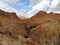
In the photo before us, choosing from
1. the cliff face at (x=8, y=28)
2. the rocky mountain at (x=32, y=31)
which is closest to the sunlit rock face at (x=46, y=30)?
the rocky mountain at (x=32, y=31)

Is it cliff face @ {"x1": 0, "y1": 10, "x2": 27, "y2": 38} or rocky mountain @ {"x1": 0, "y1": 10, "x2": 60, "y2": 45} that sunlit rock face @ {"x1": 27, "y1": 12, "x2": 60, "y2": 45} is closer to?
rocky mountain @ {"x1": 0, "y1": 10, "x2": 60, "y2": 45}

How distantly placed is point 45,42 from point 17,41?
8.93 m

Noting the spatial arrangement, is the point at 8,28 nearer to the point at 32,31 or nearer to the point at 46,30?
the point at 46,30

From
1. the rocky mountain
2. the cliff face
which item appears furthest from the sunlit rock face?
the cliff face

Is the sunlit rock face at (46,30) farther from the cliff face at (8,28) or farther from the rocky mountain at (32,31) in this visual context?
the cliff face at (8,28)

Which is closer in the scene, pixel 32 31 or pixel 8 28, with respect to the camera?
pixel 8 28

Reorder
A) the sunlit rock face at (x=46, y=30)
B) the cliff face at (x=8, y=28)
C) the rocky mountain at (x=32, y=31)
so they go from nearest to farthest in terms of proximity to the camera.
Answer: the rocky mountain at (x=32, y=31) → the cliff face at (x=8, y=28) → the sunlit rock face at (x=46, y=30)

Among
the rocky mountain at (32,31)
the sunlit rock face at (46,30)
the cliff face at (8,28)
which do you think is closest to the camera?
the rocky mountain at (32,31)

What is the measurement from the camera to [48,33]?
3875cm

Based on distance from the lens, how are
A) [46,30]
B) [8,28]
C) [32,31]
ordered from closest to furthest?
1. [8,28]
2. [46,30]
3. [32,31]

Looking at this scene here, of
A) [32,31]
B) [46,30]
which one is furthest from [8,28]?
[32,31]

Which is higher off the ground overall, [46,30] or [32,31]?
[46,30]

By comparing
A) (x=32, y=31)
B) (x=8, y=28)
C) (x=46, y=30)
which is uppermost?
(x=8, y=28)

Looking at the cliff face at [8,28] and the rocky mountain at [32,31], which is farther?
the cliff face at [8,28]
